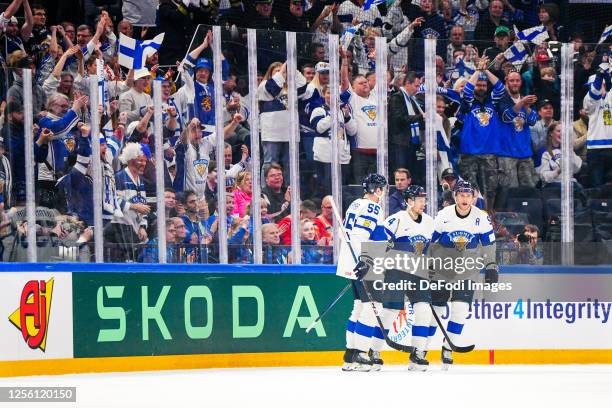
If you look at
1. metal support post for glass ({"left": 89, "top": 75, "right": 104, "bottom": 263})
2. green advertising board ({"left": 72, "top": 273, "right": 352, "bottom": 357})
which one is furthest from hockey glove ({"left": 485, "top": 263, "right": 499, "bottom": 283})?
metal support post for glass ({"left": 89, "top": 75, "right": 104, "bottom": 263})

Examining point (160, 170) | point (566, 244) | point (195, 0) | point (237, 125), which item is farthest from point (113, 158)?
point (566, 244)

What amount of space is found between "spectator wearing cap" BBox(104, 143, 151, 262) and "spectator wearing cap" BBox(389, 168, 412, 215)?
2202mm

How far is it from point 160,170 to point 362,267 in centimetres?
190

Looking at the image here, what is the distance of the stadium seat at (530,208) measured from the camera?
428 inches

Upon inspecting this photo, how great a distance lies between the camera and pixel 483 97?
11.0 m

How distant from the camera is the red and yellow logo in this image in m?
9.28

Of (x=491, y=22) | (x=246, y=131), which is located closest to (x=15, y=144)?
(x=246, y=131)

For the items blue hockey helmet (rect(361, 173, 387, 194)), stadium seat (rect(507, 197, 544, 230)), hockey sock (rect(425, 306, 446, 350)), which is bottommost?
hockey sock (rect(425, 306, 446, 350))

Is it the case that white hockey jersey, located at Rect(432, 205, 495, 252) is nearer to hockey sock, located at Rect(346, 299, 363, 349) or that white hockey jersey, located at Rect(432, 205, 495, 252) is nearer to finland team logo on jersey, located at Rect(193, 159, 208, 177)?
hockey sock, located at Rect(346, 299, 363, 349)

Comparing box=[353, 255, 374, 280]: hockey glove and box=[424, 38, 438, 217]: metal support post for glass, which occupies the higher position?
box=[424, 38, 438, 217]: metal support post for glass

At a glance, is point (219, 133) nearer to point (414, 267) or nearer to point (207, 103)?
point (207, 103)

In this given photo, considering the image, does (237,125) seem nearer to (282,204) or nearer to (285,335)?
(282,204)

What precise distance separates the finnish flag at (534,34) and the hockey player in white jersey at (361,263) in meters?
4.27

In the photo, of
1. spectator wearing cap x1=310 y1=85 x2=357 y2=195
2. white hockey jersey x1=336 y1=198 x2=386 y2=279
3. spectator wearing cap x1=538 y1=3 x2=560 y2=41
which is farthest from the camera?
spectator wearing cap x1=538 y1=3 x2=560 y2=41
